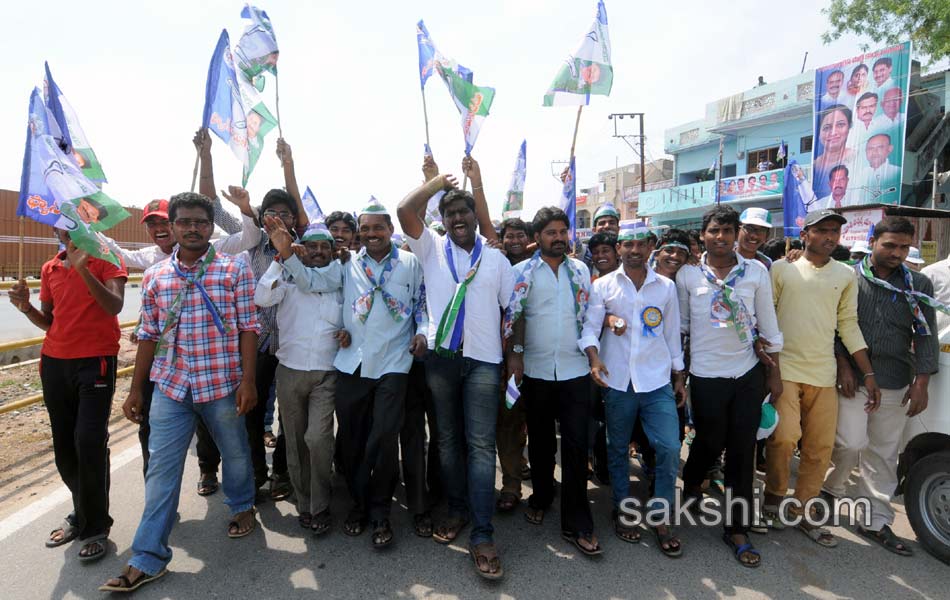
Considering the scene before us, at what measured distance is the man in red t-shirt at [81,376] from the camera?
3045 millimetres

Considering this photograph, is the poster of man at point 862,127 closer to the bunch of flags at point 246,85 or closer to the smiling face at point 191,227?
the bunch of flags at point 246,85

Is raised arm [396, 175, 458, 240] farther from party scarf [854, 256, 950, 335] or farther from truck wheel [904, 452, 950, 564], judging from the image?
truck wheel [904, 452, 950, 564]

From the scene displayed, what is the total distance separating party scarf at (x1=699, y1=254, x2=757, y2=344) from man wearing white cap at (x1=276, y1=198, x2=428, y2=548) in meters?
1.81

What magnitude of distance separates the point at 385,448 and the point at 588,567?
1.35 meters

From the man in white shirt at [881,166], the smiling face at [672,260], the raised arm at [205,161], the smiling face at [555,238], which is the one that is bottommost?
the smiling face at [672,260]

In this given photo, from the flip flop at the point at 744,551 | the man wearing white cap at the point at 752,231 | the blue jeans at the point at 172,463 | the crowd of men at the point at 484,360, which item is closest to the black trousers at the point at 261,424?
the crowd of men at the point at 484,360

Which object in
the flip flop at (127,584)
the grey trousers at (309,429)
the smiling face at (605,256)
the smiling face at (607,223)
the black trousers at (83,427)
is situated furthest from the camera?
the smiling face at (607,223)

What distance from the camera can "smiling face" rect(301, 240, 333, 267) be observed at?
335 cm

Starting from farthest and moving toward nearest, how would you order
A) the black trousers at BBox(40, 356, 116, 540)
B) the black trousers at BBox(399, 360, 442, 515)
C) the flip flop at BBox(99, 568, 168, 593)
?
the black trousers at BBox(399, 360, 442, 515)
the black trousers at BBox(40, 356, 116, 540)
the flip flop at BBox(99, 568, 168, 593)

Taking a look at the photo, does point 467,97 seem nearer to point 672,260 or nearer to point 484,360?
point 672,260

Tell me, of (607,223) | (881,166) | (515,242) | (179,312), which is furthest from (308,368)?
(881,166)

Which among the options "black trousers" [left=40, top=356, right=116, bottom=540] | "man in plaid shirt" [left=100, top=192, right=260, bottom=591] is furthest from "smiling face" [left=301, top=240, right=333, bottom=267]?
"black trousers" [left=40, top=356, right=116, bottom=540]

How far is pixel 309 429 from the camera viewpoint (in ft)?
10.8

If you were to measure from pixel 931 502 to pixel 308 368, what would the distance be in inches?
151
